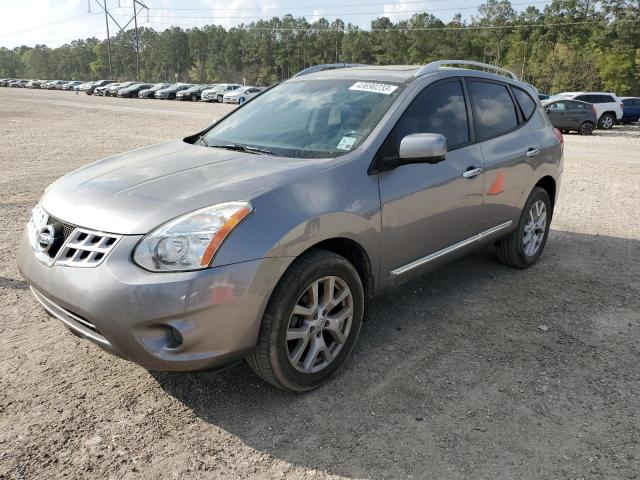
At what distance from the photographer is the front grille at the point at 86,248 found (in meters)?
2.54

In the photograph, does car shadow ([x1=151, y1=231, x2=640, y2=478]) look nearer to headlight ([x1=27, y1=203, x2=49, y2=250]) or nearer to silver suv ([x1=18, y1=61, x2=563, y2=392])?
silver suv ([x1=18, y1=61, x2=563, y2=392])

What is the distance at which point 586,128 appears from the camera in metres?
21.0

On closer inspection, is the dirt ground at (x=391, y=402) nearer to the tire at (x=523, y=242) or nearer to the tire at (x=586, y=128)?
the tire at (x=523, y=242)

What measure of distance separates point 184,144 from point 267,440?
221cm

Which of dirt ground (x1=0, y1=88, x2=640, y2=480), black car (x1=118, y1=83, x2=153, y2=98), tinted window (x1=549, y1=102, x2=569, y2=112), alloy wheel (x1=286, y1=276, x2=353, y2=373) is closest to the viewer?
dirt ground (x1=0, y1=88, x2=640, y2=480)

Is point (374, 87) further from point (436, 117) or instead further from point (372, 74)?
point (436, 117)

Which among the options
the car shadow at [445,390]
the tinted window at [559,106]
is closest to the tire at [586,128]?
the tinted window at [559,106]

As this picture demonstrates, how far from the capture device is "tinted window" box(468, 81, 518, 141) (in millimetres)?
4281

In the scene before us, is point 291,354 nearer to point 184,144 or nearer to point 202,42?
point 184,144

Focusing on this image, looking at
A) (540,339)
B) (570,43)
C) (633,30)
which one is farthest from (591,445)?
(570,43)

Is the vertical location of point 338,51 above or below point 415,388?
above

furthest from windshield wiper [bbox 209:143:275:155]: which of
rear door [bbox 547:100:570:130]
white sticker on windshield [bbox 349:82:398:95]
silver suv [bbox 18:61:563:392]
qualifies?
rear door [bbox 547:100:570:130]

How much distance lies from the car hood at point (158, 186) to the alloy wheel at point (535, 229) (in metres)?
2.77

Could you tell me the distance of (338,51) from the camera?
110 metres
